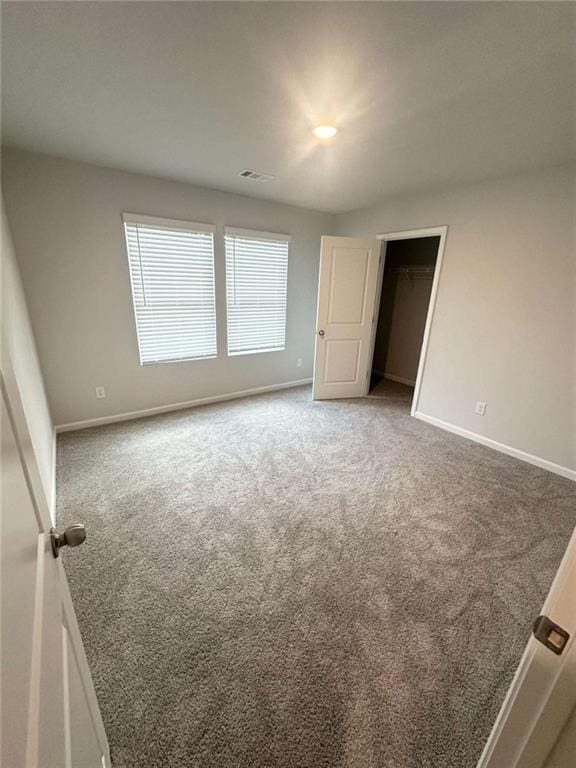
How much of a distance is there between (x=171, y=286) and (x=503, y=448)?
3723mm

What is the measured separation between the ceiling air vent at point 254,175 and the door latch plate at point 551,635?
3.24 m

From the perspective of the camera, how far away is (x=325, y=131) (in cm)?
196

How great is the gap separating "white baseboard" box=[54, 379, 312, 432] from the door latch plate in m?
3.54

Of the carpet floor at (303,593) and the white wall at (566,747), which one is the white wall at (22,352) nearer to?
the carpet floor at (303,593)

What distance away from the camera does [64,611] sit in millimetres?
760

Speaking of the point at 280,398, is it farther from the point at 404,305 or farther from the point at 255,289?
the point at 404,305

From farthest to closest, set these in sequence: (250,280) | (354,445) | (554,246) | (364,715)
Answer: (250,280) < (354,445) < (554,246) < (364,715)

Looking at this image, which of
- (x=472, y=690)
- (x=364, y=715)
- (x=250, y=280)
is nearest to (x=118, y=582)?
(x=364, y=715)

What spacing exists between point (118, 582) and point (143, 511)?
1.70 ft

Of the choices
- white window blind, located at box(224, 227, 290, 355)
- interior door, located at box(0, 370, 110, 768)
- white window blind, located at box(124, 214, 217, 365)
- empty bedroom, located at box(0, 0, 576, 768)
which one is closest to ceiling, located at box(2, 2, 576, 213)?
empty bedroom, located at box(0, 0, 576, 768)

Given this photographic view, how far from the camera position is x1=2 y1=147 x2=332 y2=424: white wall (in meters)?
2.53

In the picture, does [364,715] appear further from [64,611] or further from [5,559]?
[5,559]

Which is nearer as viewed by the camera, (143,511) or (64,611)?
(64,611)

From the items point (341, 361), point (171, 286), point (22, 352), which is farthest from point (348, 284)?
point (22, 352)
